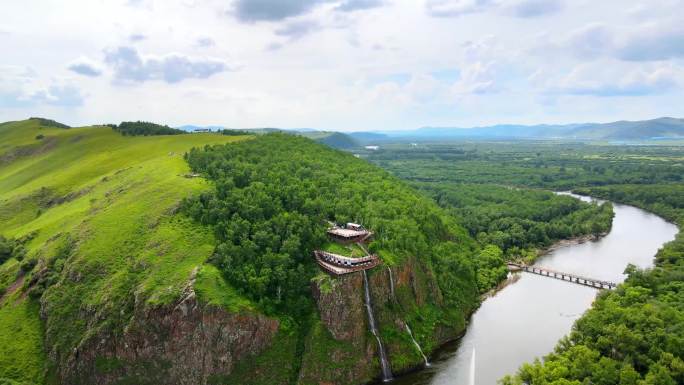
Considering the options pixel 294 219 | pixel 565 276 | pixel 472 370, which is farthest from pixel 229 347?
pixel 565 276

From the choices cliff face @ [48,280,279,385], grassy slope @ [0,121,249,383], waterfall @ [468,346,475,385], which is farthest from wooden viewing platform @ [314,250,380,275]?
waterfall @ [468,346,475,385]

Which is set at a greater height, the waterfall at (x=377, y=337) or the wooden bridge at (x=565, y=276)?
the waterfall at (x=377, y=337)

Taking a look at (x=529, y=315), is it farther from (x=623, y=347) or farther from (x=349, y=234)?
(x=349, y=234)

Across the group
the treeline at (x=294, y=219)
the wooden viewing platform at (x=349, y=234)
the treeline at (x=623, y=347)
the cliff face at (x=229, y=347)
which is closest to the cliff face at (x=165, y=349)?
the cliff face at (x=229, y=347)

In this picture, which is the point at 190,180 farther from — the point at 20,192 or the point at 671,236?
the point at 671,236

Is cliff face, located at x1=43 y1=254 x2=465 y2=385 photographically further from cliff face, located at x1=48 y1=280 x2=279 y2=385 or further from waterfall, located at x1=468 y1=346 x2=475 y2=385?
waterfall, located at x1=468 y1=346 x2=475 y2=385

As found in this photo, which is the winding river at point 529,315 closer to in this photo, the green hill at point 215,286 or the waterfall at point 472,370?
the waterfall at point 472,370
